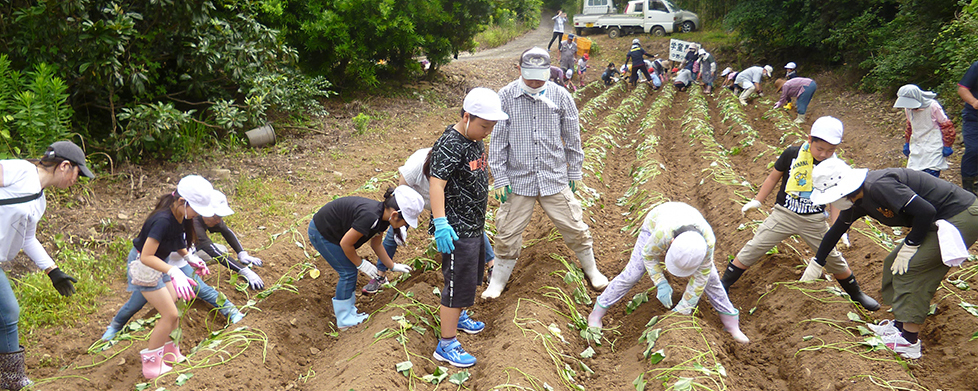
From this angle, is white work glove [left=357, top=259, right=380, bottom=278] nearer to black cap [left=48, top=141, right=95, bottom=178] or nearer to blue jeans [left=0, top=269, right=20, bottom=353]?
black cap [left=48, top=141, right=95, bottom=178]

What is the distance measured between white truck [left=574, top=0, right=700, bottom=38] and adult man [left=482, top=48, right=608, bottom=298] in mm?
22921

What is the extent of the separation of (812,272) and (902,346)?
857 mm

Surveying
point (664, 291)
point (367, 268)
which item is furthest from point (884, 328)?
point (367, 268)

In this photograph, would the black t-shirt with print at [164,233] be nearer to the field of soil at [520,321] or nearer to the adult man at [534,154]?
the field of soil at [520,321]

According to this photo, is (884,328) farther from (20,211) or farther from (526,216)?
(20,211)

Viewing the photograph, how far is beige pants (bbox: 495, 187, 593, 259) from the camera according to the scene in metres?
4.51

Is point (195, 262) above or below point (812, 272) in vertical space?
above

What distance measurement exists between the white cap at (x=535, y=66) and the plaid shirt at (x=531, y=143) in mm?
112

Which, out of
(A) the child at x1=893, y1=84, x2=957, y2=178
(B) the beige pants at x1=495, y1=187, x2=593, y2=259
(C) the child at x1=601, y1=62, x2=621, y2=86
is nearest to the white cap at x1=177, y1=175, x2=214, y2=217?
(B) the beige pants at x1=495, y1=187, x2=593, y2=259

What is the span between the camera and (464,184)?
142 inches

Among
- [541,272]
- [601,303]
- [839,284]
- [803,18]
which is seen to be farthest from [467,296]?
[803,18]

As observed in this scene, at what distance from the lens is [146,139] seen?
704cm

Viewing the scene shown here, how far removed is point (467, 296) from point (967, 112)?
553 centimetres

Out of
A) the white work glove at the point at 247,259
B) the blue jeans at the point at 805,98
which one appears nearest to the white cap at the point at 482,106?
Answer: the white work glove at the point at 247,259
